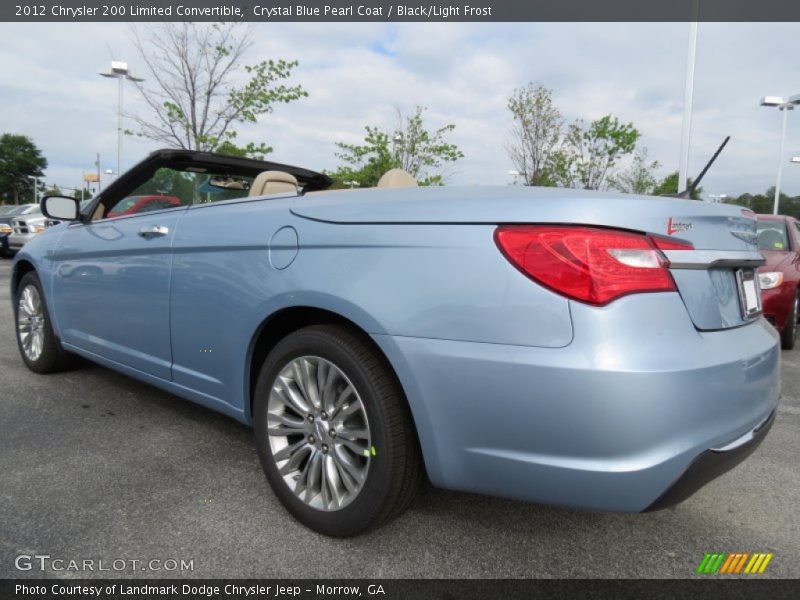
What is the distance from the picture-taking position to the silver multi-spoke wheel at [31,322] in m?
4.17

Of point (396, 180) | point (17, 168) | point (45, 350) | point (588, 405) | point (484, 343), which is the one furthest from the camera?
point (17, 168)

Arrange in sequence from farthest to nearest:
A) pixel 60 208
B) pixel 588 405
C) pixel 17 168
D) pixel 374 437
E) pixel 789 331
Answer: pixel 17 168 → pixel 789 331 → pixel 60 208 → pixel 374 437 → pixel 588 405

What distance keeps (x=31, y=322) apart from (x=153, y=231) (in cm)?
209

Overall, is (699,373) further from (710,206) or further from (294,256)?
(294,256)

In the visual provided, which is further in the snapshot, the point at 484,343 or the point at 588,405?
the point at 484,343

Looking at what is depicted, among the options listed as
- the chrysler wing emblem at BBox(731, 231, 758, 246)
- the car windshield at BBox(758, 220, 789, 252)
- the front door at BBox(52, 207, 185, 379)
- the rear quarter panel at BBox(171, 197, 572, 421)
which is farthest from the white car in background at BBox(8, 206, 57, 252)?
the chrysler wing emblem at BBox(731, 231, 758, 246)

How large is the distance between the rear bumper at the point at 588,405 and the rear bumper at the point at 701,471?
2 cm

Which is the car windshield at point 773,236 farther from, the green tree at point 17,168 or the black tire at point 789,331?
the green tree at point 17,168

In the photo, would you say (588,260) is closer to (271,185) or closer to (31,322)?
(271,185)

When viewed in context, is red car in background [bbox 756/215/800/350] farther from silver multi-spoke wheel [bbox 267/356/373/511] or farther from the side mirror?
the side mirror

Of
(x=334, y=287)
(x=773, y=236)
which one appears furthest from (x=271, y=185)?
(x=773, y=236)

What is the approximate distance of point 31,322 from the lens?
14.0 feet

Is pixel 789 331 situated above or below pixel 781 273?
below

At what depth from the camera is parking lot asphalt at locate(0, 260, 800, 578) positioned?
1.97 m
